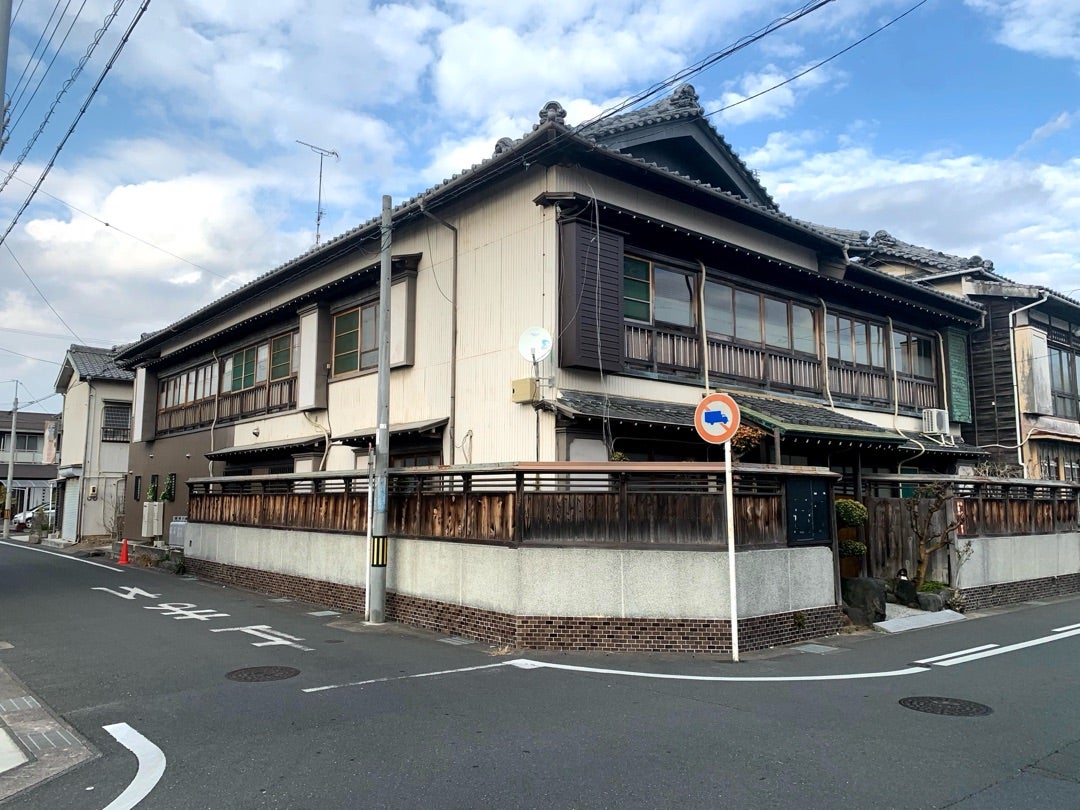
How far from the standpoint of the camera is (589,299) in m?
12.1

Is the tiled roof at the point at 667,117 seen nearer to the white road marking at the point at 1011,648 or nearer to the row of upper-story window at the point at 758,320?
the row of upper-story window at the point at 758,320

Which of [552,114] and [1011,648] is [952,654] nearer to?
[1011,648]

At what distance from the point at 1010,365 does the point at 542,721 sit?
63.3 feet

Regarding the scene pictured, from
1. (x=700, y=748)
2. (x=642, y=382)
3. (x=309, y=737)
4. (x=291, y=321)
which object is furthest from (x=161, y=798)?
(x=291, y=321)

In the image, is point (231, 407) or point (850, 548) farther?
point (231, 407)

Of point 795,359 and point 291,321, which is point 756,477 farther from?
point 291,321

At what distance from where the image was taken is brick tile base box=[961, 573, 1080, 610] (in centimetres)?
1309

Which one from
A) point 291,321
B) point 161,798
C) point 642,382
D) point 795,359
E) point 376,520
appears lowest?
point 161,798

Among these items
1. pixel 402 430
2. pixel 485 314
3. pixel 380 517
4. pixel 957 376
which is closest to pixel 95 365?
pixel 402 430

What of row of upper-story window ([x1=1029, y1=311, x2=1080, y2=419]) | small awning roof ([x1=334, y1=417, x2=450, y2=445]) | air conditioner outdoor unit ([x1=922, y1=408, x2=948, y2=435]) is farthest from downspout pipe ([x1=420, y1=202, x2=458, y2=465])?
row of upper-story window ([x1=1029, y1=311, x2=1080, y2=419])

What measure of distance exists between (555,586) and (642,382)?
15.8 feet

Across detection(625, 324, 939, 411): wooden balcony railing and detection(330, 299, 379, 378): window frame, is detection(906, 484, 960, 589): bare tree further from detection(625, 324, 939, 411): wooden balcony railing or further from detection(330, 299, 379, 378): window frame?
detection(330, 299, 379, 378): window frame

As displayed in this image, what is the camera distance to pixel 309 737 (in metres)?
5.78

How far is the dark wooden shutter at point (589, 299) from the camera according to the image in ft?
38.8
